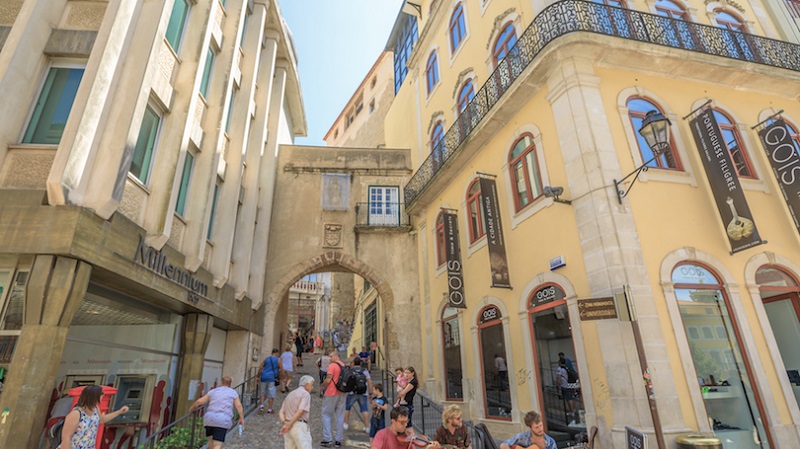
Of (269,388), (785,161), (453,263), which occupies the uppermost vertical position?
(785,161)

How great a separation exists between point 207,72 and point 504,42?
7.94 m

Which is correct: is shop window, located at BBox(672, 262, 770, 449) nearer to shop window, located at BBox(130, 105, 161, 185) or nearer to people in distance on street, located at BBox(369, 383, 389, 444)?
people in distance on street, located at BBox(369, 383, 389, 444)

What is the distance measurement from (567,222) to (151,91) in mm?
8453

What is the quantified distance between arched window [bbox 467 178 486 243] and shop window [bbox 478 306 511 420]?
2151 mm

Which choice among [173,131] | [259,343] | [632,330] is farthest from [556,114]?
[259,343]

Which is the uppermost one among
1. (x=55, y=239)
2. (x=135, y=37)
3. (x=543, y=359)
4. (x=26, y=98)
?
(x=135, y=37)

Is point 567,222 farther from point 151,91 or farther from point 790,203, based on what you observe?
point 151,91

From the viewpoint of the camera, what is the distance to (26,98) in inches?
255

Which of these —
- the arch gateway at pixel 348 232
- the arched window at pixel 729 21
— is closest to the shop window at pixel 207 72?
the arch gateway at pixel 348 232

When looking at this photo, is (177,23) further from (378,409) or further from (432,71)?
(432,71)

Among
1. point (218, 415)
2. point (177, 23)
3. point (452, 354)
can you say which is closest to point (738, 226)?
point (452, 354)

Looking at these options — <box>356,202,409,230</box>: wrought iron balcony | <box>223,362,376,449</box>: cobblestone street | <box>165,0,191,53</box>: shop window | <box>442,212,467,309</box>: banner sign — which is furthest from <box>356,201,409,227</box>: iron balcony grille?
<box>165,0,191,53</box>: shop window

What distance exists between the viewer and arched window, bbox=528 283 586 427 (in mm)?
8227

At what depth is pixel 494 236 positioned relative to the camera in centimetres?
993
